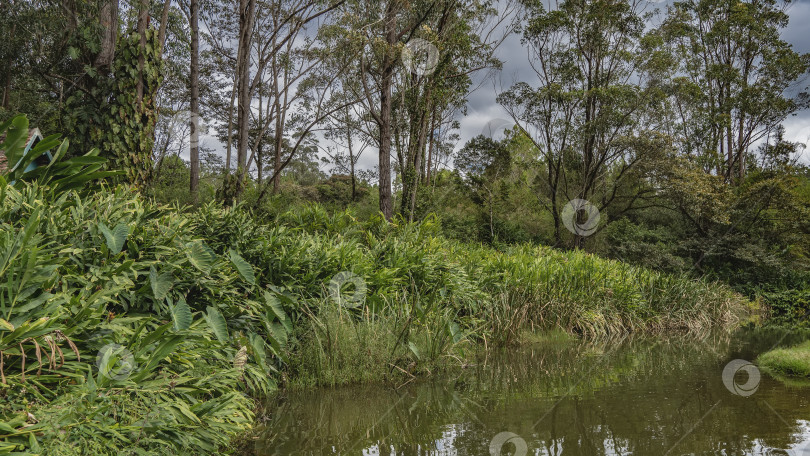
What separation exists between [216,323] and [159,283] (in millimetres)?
543

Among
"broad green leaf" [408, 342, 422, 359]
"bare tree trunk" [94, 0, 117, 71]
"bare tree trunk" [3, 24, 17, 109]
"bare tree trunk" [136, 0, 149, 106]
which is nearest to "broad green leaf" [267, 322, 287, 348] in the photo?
"broad green leaf" [408, 342, 422, 359]

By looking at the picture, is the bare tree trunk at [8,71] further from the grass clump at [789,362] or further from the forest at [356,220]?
the grass clump at [789,362]

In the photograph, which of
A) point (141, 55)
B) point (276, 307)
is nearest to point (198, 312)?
point (276, 307)

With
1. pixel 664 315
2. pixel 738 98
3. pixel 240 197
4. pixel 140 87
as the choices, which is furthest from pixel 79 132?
pixel 738 98

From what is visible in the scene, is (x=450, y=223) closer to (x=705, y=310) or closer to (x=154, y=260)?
(x=705, y=310)

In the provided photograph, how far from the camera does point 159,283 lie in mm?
3805

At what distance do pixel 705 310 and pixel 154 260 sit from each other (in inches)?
488

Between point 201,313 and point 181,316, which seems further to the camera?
point 201,313

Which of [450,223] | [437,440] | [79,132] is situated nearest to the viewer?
[437,440]

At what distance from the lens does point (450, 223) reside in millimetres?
18859

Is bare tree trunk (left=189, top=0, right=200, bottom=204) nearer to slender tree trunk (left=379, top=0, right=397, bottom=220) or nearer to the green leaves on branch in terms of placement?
slender tree trunk (left=379, top=0, right=397, bottom=220)

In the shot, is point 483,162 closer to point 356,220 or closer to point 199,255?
point 356,220

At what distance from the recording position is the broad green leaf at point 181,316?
362 cm

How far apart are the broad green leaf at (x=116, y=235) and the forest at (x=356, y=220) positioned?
0.05 feet
